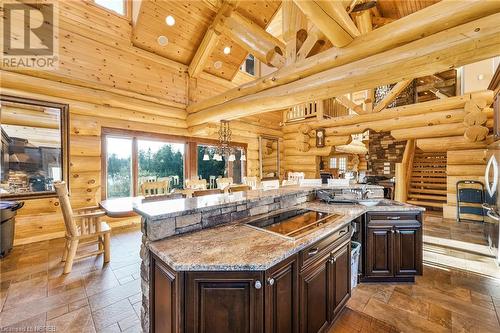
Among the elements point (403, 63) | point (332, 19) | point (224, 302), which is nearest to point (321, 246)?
point (224, 302)

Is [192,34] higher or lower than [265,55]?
higher

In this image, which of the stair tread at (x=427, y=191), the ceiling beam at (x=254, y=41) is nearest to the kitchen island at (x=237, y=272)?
the ceiling beam at (x=254, y=41)

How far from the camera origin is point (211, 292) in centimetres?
127

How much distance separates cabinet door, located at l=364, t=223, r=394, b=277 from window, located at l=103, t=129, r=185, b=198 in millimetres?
3898

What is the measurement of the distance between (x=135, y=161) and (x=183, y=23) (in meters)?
3.62

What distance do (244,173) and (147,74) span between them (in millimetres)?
4253

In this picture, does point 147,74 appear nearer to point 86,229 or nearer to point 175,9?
point 175,9

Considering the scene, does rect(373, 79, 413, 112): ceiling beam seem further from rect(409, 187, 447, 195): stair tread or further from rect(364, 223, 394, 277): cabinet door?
rect(364, 223, 394, 277): cabinet door

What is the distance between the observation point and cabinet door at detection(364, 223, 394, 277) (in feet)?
8.71

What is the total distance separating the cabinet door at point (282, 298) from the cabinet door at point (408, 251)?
1.94 meters

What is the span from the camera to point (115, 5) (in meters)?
4.88

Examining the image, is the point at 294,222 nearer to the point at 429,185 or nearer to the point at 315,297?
the point at 315,297

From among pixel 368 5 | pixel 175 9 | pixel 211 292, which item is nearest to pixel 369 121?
pixel 368 5

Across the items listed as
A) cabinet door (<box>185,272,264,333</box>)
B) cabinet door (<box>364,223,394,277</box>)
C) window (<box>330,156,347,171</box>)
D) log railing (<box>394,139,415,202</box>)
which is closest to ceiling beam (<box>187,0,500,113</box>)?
cabinet door (<box>364,223,394,277</box>)
